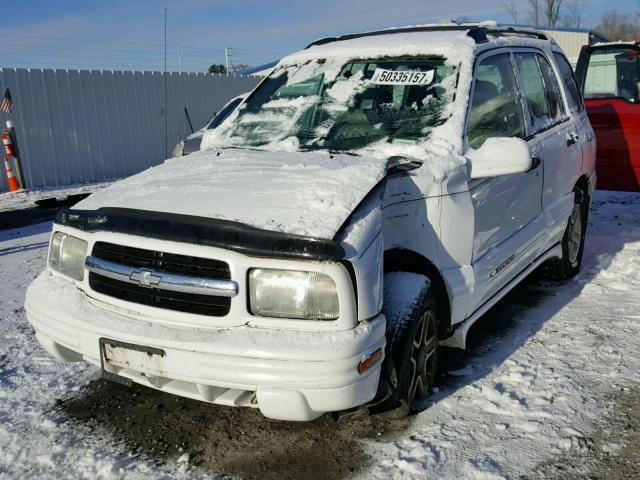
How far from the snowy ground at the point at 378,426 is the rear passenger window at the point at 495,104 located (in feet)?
4.52

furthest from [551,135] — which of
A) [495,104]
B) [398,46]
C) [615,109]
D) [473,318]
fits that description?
[615,109]

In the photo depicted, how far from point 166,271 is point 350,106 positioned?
1798 millimetres

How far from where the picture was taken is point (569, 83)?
17.9ft

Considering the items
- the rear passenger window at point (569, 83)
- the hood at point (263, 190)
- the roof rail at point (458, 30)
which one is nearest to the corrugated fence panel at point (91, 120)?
the roof rail at point (458, 30)

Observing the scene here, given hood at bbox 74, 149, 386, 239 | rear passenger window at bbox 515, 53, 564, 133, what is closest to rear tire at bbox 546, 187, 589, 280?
rear passenger window at bbox 515, 53, 564, 133

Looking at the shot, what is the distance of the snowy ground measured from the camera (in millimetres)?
2832

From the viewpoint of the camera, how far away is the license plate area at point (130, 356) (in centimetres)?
265

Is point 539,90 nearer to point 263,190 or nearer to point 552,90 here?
point 552,90

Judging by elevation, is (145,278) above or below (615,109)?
below

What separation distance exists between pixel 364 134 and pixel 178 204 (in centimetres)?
133

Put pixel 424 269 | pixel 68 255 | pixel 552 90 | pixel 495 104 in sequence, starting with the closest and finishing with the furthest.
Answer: pixel 68 255 < pixel 424 269 < pixel 495 104 < pixel 552 90

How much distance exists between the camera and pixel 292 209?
9.02ft

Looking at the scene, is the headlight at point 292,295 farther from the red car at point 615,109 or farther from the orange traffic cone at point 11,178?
the orange traffic cone at point 11,178

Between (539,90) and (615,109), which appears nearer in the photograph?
(539,90)
